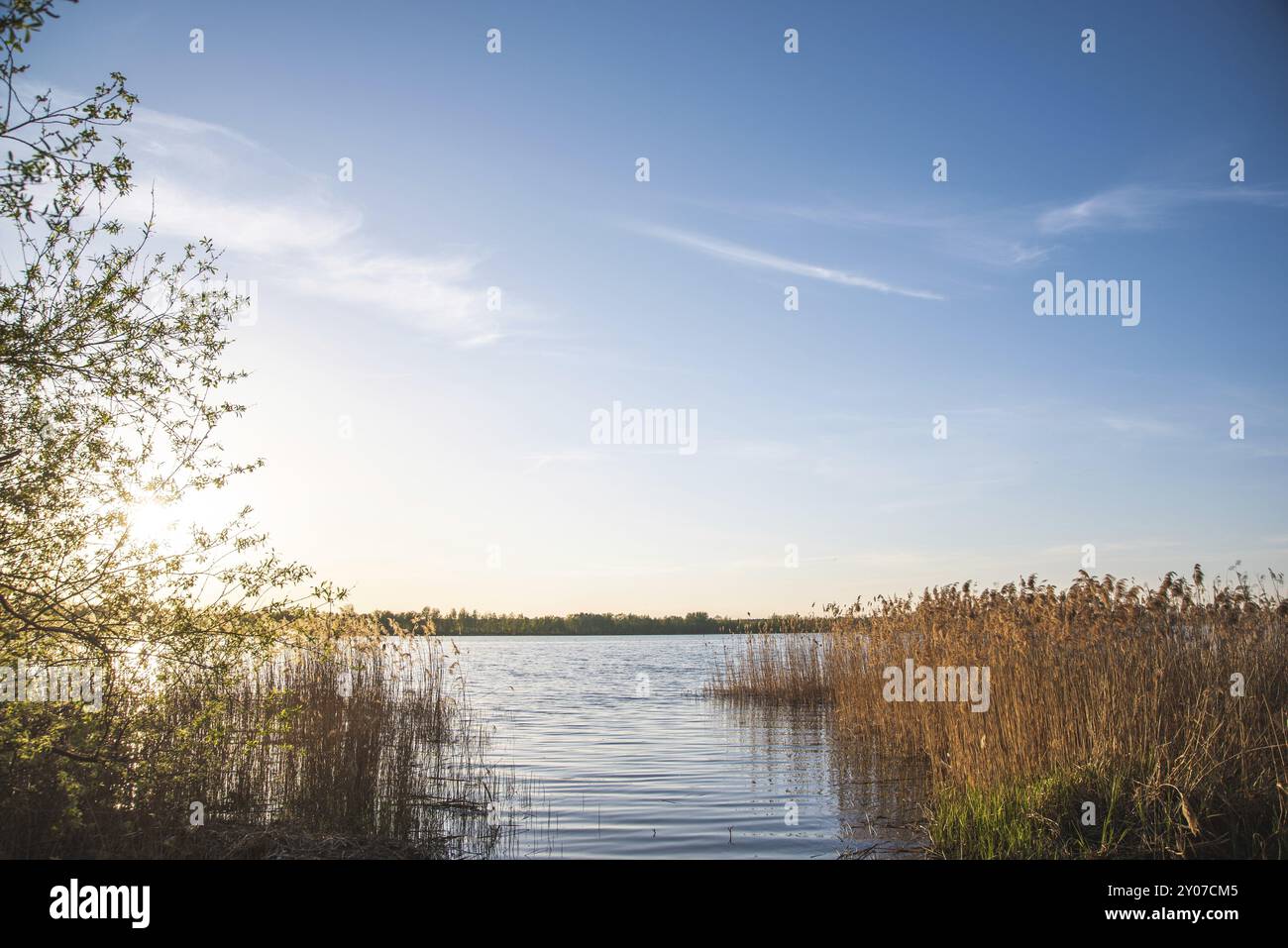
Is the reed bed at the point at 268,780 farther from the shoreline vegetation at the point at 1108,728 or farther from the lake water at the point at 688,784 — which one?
the shoreline vegetation at the point at 1108,728

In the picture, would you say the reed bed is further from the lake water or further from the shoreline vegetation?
the shoreline vegetation

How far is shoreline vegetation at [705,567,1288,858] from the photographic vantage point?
7.58 metres

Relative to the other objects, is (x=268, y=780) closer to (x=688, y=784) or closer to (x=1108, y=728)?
(x=688, y=784)

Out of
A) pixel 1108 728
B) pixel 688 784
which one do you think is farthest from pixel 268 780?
pixel 1108 728

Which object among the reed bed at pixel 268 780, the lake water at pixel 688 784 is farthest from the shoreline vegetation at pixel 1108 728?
the reed bed at pixel 268 780

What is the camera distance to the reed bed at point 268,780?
23.8 ft

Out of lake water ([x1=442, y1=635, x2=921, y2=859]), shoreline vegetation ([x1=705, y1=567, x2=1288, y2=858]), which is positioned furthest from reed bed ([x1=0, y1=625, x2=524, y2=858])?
shoreline vegetation ([x1=705, y1=567, x2=1288, y2=858])

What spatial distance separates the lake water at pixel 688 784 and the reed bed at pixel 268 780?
91 cm

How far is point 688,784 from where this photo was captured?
40.4ft

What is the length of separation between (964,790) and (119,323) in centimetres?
914
